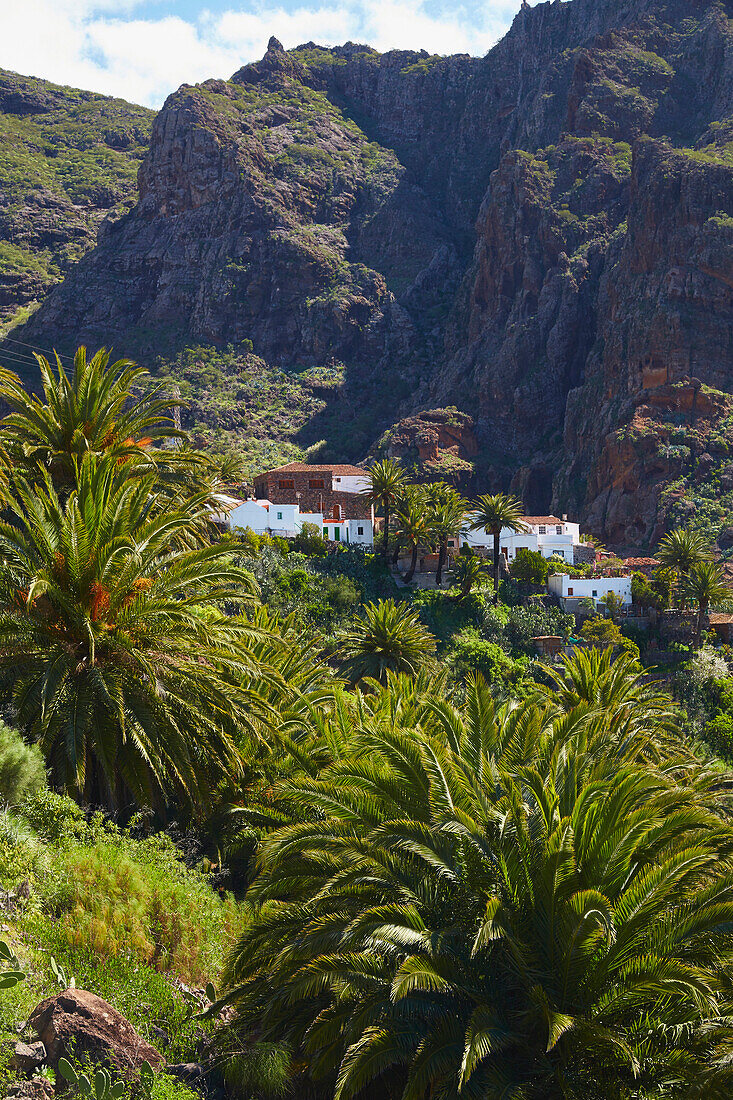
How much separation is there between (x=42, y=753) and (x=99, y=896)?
106 inches

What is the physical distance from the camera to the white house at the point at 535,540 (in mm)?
65125

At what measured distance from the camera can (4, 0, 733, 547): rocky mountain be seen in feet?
286

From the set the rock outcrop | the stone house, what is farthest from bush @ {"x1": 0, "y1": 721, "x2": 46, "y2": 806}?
the stone house

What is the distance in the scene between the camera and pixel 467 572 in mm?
57750

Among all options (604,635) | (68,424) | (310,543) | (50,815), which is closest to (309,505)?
(310,543)

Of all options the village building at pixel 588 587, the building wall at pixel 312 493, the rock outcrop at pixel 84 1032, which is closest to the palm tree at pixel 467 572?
the village building at pixel 588 587

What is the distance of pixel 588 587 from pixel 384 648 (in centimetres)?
2648

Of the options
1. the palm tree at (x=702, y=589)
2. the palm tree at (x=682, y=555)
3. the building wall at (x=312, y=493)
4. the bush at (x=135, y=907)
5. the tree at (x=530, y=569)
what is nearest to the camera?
the bush at (x=135, y=907)

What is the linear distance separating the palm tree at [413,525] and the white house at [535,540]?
6.13 metres

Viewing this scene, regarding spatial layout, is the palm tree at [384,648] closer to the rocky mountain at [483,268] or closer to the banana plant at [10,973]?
the banana plant at [10,973]

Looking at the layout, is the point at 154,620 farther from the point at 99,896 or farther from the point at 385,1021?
the point at 385,1021

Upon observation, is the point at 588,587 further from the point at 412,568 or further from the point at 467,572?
the point at 412,568

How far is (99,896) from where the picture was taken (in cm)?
924

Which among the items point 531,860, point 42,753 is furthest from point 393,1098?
point 42,753
